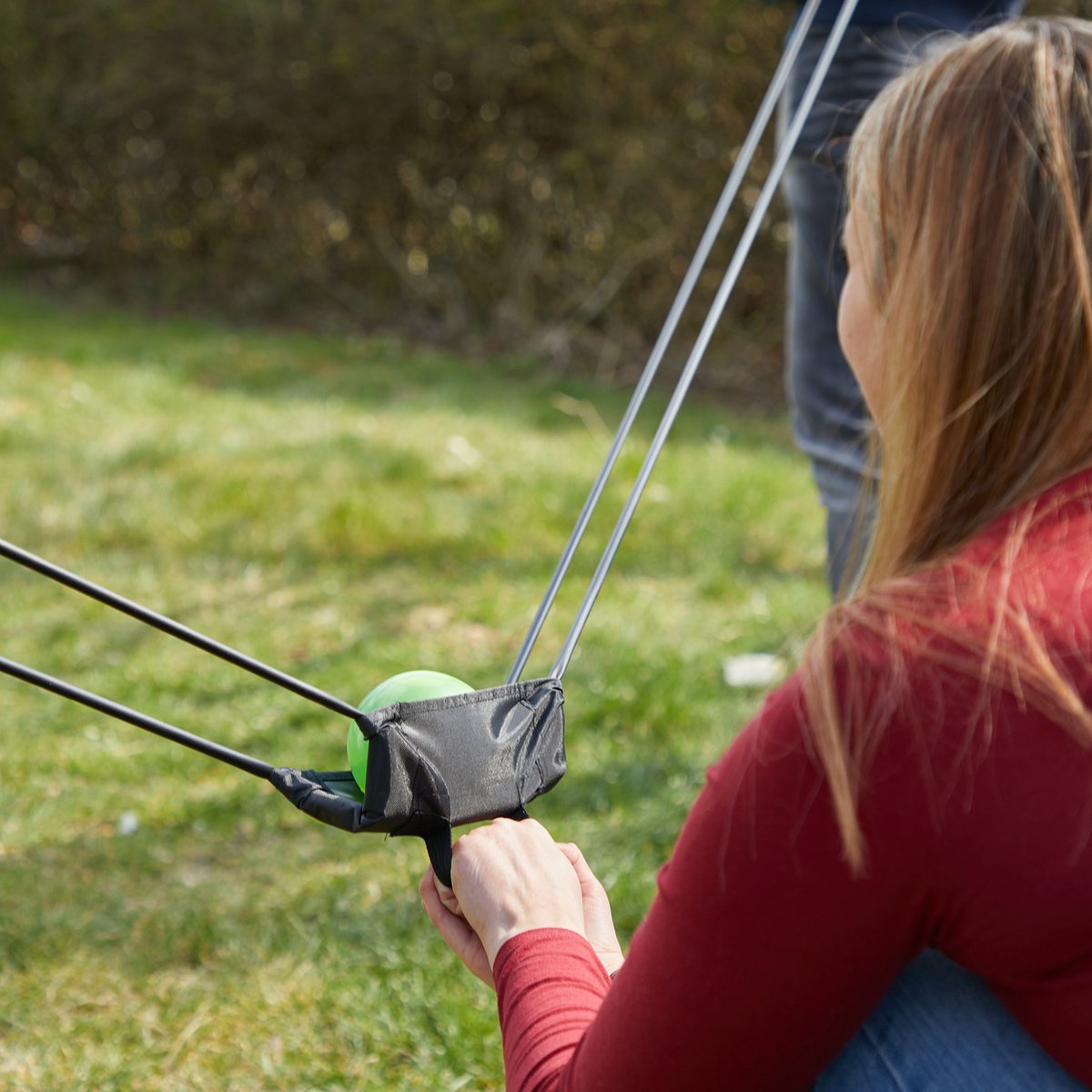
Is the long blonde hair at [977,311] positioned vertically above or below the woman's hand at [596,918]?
above

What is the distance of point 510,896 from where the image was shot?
101cm

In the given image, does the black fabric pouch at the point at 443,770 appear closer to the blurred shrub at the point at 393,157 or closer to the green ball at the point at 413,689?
the green ball at the point at 413,689

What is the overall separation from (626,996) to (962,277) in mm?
462

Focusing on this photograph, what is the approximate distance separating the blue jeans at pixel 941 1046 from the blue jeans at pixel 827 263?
1080 mm

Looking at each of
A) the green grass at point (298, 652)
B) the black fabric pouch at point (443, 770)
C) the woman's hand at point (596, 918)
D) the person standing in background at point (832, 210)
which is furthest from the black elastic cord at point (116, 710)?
the person standing in background at point (832, 210)

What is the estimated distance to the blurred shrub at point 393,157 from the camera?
5.16 metres

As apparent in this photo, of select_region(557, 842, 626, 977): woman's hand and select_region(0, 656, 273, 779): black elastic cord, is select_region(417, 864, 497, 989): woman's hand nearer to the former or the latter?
select_region(557, 842, 626, 977): woman's hand

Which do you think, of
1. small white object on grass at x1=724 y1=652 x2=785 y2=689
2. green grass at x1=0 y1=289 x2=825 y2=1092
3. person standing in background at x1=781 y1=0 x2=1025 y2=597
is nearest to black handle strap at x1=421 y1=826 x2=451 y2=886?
green grass at x1=0 y1=289 x2=825 y2=1092

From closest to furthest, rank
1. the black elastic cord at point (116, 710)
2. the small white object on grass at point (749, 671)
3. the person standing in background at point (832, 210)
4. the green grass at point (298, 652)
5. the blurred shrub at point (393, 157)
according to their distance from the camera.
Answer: the black elastic cord at point (116, 710), the green grass at point (298, 652), the person standing in background at point (832, 210), the small white object on grass at point (749, 671), the blurred shrub at point (393, 157)

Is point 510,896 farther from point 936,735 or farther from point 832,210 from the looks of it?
point 832,210

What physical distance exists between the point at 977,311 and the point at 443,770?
497mm

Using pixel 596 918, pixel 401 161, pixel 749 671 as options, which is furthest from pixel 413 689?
pixel 401 161

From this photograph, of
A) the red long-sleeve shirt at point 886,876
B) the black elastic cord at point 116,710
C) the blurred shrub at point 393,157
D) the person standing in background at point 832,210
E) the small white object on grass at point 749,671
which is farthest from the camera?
the blurred shrub at point 393,157

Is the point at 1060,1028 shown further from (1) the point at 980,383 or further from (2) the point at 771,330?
(2) the point at 771,330
